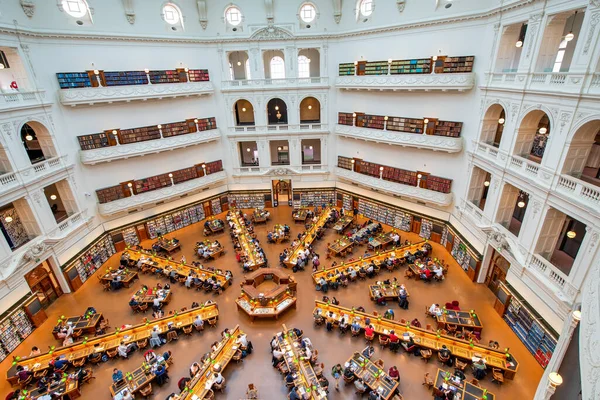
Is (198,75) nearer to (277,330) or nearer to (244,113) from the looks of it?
(244,113)

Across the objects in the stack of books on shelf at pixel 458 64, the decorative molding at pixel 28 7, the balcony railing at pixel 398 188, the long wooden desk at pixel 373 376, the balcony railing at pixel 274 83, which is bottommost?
the long wooden desk at pixel 373 376

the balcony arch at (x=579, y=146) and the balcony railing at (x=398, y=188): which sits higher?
the balcony arch at (x=579, y=146)

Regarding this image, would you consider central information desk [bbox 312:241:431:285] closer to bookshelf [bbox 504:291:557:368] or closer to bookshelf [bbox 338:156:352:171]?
bookshelf [bbox 504:291:557:368]

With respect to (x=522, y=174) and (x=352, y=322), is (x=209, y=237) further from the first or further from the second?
(x=522, y=174)

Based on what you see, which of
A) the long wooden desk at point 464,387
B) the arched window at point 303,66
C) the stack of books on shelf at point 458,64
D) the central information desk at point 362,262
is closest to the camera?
the long wooden desk at point 464,387

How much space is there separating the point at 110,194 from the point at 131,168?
2.07 meters

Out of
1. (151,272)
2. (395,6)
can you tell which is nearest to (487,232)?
(395,6)

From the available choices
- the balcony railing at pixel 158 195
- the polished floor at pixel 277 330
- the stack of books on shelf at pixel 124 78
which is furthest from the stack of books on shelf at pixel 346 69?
the stack of books on shelf at pixel 124 78

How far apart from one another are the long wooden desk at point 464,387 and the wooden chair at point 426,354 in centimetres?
98

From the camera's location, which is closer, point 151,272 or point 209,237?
point 151,272

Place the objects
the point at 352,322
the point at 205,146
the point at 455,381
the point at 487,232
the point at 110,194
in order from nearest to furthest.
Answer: the point at 455,381 → the point at 352,322 → the point at 487,232 → the point at 110,194 → the point at 205,146

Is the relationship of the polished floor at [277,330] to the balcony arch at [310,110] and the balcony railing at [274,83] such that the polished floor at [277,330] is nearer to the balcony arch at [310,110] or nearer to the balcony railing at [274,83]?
the balcony railing at [274,83]

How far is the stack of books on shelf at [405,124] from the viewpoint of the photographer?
1898 cm

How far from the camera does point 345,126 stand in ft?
73.7
